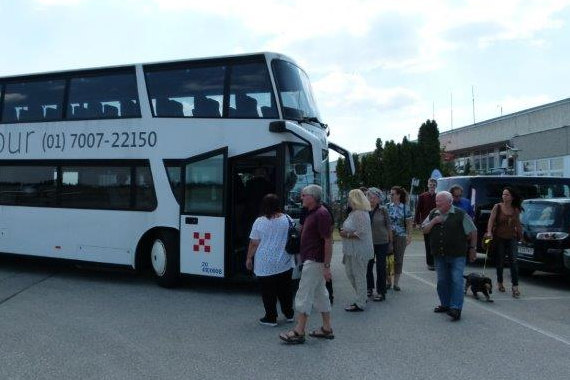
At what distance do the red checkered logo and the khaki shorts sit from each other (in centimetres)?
300

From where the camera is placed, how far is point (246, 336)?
6703 mm

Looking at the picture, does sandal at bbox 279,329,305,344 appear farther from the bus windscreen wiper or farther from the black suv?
the black suv

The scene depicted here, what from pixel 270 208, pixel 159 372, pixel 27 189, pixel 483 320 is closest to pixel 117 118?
pixel 27 189

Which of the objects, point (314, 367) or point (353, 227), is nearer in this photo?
point (314, 367)

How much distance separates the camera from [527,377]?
5.24m

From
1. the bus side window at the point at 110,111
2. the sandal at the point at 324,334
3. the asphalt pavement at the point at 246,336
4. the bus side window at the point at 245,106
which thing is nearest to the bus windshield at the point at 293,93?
the bus side window at the point at 245,106

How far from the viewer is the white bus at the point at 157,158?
9070 mm

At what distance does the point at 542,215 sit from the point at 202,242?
6.04 metres

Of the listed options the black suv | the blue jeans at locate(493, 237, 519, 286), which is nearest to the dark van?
the black suv

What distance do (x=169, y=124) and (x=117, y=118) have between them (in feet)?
3.57

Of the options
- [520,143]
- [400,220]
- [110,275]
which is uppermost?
[520,143]

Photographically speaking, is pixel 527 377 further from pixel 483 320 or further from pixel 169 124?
pixel 169 124

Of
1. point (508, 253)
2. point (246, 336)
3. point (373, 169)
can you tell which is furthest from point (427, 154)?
point (246, 336)

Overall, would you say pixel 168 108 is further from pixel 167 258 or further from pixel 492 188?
pixel 492 188
